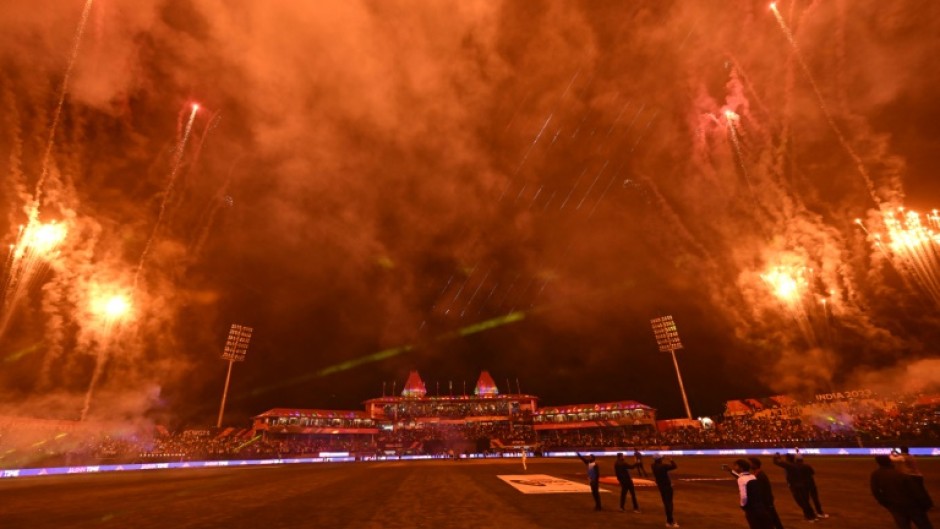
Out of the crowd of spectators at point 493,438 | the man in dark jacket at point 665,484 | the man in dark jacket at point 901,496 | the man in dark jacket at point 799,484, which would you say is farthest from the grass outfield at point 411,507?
the crowd of spectators at point 493,438

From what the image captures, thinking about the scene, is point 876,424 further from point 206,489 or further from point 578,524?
point 206,489

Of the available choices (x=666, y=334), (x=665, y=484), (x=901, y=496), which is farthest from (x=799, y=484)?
(x=666, y=334)

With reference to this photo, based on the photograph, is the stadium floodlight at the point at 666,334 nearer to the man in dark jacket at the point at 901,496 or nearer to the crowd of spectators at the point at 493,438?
the crowd of spectators at the point at 493,438

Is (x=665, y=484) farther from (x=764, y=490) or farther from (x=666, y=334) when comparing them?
(x=666, y=334)

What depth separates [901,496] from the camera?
7707 millimetres

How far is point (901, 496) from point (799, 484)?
13.2 feet

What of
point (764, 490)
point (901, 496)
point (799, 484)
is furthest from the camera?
point (799, 484)

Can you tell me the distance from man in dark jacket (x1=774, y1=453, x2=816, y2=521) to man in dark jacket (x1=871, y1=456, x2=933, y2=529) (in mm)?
3305

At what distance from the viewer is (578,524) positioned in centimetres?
1123

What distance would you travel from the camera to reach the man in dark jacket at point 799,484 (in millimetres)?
11125

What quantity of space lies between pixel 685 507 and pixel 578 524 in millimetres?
5045

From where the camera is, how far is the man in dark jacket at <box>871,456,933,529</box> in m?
7.56

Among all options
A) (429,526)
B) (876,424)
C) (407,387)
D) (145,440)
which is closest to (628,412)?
(876,424)

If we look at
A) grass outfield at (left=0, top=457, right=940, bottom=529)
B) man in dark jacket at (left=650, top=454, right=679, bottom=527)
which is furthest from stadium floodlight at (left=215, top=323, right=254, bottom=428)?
man in dark jacket at (left=650, top=454, right=679, bottom=527)
